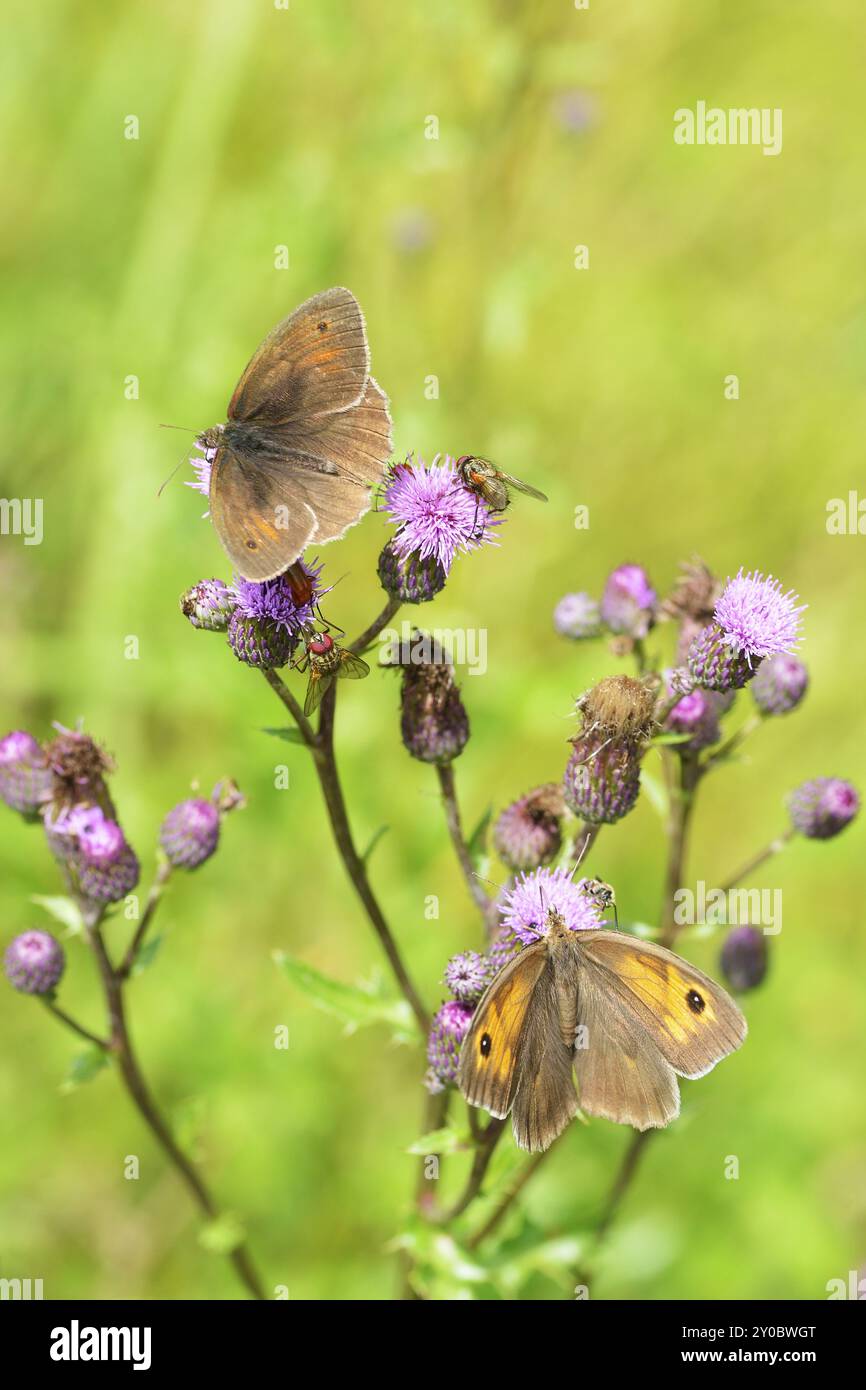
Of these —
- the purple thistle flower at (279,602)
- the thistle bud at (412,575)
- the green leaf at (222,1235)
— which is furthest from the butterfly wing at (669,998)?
the green leaf at (222,1235)

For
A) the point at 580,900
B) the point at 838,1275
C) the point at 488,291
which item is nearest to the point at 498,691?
the point at 488,291

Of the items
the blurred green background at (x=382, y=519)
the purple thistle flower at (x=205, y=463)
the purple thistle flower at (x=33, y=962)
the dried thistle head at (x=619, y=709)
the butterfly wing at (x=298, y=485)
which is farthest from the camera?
the blurred green background at (x=382, y=519)

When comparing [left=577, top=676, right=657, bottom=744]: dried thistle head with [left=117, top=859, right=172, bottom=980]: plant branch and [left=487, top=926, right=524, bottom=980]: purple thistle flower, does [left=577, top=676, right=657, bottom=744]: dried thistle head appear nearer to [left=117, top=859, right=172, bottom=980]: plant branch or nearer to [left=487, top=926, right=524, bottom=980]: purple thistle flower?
[left=487, top=926, right=524, bottom=980]: purple thistle flower

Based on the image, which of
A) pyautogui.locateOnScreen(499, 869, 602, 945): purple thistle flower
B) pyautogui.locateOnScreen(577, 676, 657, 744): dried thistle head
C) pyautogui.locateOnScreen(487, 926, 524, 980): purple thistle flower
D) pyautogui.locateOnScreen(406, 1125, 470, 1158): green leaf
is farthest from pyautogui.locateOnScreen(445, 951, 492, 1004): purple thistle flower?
pyautogui.locateOnScreen(577, 676, 657, 744): dried thistle head

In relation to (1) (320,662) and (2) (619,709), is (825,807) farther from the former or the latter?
(1) (320,662)

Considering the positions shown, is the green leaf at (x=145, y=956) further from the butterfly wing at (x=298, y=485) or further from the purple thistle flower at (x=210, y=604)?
the butterfly wing at (x=298, y=485)

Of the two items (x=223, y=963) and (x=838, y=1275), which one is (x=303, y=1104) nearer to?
(x=223, y=963)
